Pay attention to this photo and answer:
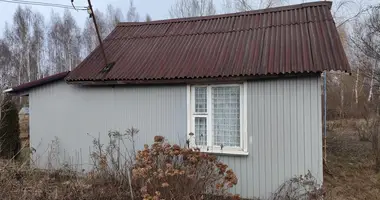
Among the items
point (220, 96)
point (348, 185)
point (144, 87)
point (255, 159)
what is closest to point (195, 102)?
point (220, 96)

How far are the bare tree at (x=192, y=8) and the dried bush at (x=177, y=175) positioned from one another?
74.4ft

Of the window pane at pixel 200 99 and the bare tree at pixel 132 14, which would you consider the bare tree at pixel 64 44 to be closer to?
the bare tree at pixel 132 14

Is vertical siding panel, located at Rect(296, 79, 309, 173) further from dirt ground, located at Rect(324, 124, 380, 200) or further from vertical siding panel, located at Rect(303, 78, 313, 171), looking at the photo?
dirt ground, located at Rect(324, 124, 380, 200)

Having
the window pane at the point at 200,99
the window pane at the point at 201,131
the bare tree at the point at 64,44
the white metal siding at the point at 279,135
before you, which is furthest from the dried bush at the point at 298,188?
the bare tree at the point at 64,44

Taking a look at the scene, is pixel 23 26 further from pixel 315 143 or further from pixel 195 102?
pixel 315 143

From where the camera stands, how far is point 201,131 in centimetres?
655

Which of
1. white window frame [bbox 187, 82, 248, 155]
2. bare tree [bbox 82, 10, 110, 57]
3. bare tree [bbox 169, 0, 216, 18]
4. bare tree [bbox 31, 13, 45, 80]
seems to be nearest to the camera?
white window frame [bbox 187, 82, 248, 155]

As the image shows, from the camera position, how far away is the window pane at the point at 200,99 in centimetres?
652

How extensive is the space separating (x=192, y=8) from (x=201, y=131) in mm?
22500

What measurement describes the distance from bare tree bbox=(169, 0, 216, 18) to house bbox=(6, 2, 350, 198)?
1864cm

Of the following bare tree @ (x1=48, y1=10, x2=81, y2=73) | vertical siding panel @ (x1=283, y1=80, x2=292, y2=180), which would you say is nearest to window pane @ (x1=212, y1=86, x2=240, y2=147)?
vertical siding panel @ (x1=283, y1=80, x2=292, y2=180)

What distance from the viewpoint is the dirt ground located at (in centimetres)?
624

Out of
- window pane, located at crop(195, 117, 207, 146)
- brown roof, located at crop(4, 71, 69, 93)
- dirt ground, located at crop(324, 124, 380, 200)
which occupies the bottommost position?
dirt ground, located at crop(324, 124, 380, 200)

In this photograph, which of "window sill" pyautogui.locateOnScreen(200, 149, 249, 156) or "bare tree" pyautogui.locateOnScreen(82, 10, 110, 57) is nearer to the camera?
"window sill" pyautogui.locateOnScreen(200, 149, 249, 156)
